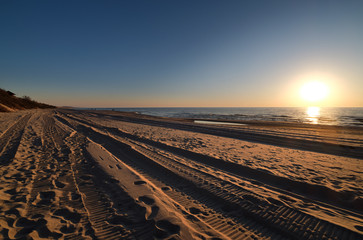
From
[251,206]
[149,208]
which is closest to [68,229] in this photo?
[149,208]

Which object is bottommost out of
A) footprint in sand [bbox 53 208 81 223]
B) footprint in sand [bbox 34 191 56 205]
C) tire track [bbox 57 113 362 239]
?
tire track [bbox 57 113 362 239]

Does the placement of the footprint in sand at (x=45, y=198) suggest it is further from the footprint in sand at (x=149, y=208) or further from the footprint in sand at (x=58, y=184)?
the footprint in sand at (x=149, y=208)

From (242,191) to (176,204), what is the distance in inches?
65.9

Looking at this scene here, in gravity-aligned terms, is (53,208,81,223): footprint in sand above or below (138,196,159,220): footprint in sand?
above

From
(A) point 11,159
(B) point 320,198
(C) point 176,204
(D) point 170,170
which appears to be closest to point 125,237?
(C) point 176,204

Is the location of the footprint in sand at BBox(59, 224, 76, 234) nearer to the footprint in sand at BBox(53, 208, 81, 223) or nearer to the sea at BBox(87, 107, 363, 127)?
the footprint in sand at BBox(53, 208, 81, 223)

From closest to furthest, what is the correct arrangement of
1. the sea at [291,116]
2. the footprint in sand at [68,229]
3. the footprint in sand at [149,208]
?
the footprint in sand at [68,229] < the footprint in sand at [149,208] < the sea at [291,116]

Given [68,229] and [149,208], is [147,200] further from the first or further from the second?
[68,229]

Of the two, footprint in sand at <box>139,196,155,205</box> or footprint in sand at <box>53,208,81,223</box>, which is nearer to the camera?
footprint in sand at <box>53,208,81,223</box>

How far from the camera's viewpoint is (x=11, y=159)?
16.5ft

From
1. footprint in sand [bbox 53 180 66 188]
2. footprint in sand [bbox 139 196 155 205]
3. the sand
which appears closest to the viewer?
the sand

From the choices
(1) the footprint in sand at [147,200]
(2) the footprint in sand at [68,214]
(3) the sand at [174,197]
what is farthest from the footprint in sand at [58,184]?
(1) the footprint in sand at [147,200]

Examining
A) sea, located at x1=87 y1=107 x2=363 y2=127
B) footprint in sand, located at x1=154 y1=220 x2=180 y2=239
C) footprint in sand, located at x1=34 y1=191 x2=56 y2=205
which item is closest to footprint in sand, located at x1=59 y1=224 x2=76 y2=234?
footprint in sand, located at x1=34 y1=191 x2=56 y2=205

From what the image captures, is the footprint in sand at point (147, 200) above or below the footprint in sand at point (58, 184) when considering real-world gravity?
below
